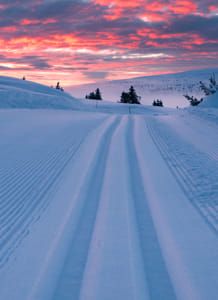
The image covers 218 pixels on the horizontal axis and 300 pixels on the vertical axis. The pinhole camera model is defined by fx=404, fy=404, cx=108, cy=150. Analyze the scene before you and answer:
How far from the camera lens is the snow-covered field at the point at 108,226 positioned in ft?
14.5

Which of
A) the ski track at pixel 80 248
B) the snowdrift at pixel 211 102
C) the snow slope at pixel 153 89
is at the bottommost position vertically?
the ski track at pixel 80 248

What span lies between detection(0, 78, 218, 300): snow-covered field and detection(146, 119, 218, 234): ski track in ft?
0.08

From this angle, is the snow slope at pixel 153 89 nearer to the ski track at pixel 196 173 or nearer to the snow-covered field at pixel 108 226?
the ski track at pixel 196 173

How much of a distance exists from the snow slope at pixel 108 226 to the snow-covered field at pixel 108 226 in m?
0.01

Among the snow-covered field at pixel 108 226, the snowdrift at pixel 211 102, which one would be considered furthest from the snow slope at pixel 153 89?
the snow-covered field at pixel 108 226

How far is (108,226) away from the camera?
6.12m

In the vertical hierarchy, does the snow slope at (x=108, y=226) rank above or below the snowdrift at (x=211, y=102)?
below

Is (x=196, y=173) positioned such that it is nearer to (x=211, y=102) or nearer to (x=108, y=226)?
(x=108, y=226)

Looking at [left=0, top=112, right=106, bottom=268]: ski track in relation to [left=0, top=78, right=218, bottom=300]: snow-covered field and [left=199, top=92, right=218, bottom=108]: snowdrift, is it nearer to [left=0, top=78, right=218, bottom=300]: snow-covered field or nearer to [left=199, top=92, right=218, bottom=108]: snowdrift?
[left=0, top=78, right=218, bottom=300]: snow-covered field

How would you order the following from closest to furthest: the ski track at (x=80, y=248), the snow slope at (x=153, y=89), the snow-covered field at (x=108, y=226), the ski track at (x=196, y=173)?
1. the ski track at (x=80, y=248)
2. the snow-covered field at (x=108, y=226)
3. the ski track at (x=196, y=173)
4. the snow slope at (x=153, y=89)

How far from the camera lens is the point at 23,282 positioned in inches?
176

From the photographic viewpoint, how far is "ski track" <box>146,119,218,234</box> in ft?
23.8

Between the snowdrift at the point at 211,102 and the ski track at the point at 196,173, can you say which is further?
the snowdrift at the point at 211,102

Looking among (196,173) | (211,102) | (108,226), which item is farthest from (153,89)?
(108,226)
